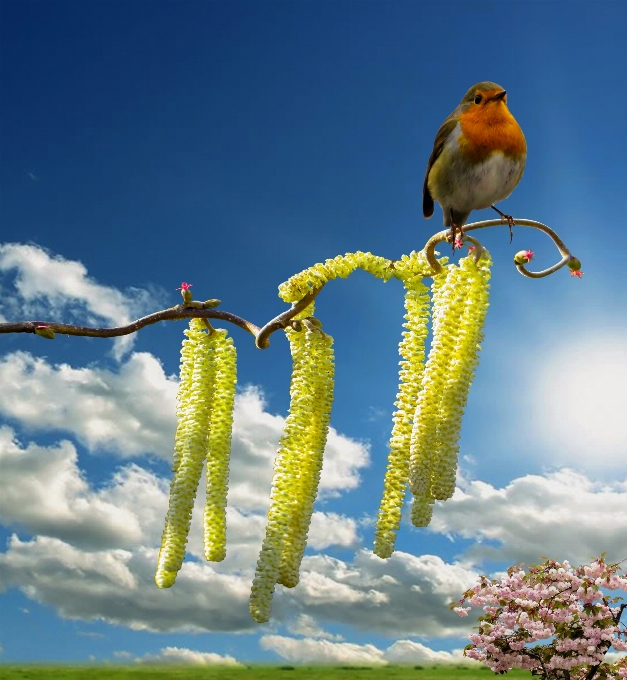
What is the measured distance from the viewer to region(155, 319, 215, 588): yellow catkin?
10.9ft

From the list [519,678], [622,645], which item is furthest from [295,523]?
[519,678]

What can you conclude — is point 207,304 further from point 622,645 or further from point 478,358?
point 622,645

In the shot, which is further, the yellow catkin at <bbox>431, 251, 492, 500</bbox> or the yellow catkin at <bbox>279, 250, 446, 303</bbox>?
the yellow catkin at <bbox>279, 250, 446, 303</bbox>

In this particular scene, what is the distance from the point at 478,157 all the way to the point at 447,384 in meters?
1.36

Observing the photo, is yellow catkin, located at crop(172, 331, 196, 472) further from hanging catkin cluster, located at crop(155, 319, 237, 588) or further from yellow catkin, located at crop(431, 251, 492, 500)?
yellow catkin, located at crop(431, 251, 492, 500)

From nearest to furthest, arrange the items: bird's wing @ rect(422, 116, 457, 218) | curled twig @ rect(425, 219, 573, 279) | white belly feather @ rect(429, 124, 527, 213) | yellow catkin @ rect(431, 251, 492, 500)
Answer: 1. yellow catkin @ rect(431, 251, 492, 500)
2. curled twig @ rect(425, 219, 573, 279)
3. white belly feather @ rect(429, 124, 527, 213)
4. bird's wing @ rect(422, 116, 457, 218)

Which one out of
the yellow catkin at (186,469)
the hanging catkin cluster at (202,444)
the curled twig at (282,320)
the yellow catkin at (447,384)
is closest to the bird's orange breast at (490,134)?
the yellow catkin at (447,384)

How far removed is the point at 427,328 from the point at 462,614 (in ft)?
20.5

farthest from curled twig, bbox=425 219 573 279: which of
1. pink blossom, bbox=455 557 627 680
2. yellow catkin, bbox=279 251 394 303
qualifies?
pink blossom, bbox=455 557 627 680

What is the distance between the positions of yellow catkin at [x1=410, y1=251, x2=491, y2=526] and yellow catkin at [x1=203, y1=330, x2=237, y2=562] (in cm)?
96

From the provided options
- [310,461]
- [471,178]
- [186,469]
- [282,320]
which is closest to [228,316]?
[282,320]

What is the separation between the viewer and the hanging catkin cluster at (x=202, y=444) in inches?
133

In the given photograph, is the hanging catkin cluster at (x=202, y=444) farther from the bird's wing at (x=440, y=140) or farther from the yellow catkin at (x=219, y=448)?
the bird's wing at (x=440, y=140)

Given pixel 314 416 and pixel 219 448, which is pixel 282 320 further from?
pixel 219 448
